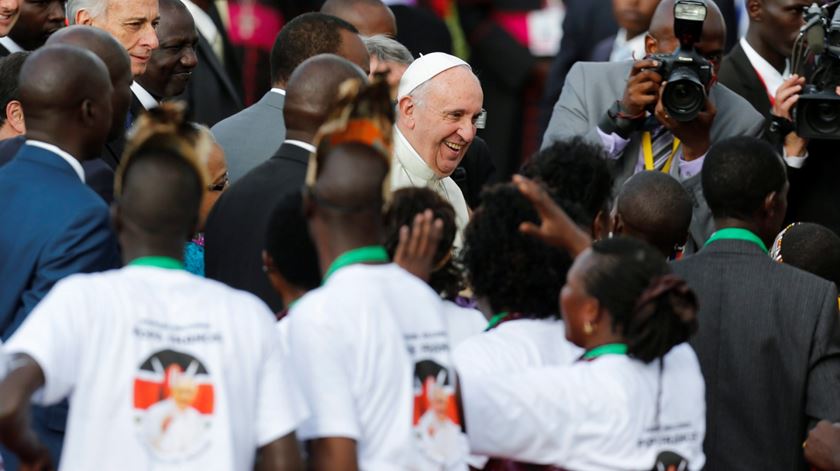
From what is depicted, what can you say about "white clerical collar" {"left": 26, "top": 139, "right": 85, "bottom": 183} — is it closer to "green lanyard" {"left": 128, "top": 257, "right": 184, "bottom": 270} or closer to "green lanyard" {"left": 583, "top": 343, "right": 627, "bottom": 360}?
"green lanyard" {"left": 128, "top": 257, "right": 184, "bottom": 270}

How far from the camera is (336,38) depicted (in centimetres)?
621

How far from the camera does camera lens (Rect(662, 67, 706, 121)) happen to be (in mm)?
6168

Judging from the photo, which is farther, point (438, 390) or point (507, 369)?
point (507, 369)

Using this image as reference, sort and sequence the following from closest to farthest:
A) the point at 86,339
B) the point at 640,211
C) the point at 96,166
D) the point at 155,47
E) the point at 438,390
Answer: the point at 86,339 < the point at 438,390 < the point at 96,166 < the point at 640,211 < the point at 155,47

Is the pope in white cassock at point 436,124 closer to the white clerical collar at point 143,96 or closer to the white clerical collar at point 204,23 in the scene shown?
the white clerical collar at point 143,96

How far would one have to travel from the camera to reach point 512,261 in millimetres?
4270

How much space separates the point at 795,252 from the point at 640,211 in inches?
23.9

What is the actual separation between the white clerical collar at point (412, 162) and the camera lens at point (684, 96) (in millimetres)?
961

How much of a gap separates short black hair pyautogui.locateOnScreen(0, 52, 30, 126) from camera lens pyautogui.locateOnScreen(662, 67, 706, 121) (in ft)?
7.92

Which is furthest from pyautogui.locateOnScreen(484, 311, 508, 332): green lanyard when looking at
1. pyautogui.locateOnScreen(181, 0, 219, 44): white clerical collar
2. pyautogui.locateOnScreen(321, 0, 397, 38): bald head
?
pyautogui.locateOnScreen(181, 0, 219, 44): white clerical collar

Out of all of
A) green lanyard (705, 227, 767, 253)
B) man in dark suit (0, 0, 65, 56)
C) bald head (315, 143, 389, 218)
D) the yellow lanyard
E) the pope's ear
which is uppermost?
bald head (315, 143, 389, 218)

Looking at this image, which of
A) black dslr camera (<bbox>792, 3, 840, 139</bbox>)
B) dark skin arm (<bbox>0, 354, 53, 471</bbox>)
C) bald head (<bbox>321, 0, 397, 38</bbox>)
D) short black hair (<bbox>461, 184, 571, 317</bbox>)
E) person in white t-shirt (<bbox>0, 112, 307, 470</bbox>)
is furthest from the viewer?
bald head (<bbox>321, 0, 397, 38</bbox>)

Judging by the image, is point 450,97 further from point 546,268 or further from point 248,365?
point 248,365

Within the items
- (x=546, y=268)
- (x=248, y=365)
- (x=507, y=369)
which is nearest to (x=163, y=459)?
(x=248, y=365)
